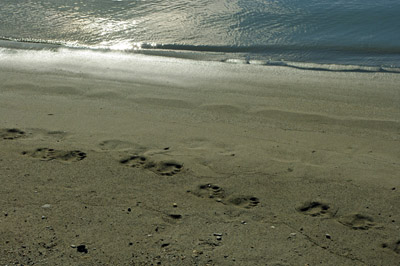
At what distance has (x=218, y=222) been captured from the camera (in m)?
2.90

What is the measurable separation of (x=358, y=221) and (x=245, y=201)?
732 millimetres

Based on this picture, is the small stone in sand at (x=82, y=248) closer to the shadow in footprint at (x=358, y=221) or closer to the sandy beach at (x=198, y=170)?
the sandy beach at (x=198, y=170)

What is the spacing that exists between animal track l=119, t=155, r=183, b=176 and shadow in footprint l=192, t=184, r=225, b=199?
299mm

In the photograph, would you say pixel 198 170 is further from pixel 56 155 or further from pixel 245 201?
pixel 56 155

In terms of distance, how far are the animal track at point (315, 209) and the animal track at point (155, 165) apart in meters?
1.00

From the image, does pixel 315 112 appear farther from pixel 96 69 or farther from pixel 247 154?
pixel 96 69

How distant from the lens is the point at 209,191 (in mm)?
3260

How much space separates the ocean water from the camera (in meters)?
7.38

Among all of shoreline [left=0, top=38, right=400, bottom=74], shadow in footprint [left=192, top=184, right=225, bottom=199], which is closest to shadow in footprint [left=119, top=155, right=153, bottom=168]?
shadow in footprint [left=192, top=184, right=225, bottom=199]

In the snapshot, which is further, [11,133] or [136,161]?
[11,133]

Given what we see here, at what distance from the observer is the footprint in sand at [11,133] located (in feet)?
13.3

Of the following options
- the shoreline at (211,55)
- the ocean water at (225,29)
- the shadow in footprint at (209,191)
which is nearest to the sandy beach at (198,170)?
the shadow in footprint at (209,191)

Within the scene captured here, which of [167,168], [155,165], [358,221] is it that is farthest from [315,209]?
[155,165]

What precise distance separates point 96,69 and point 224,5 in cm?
433
